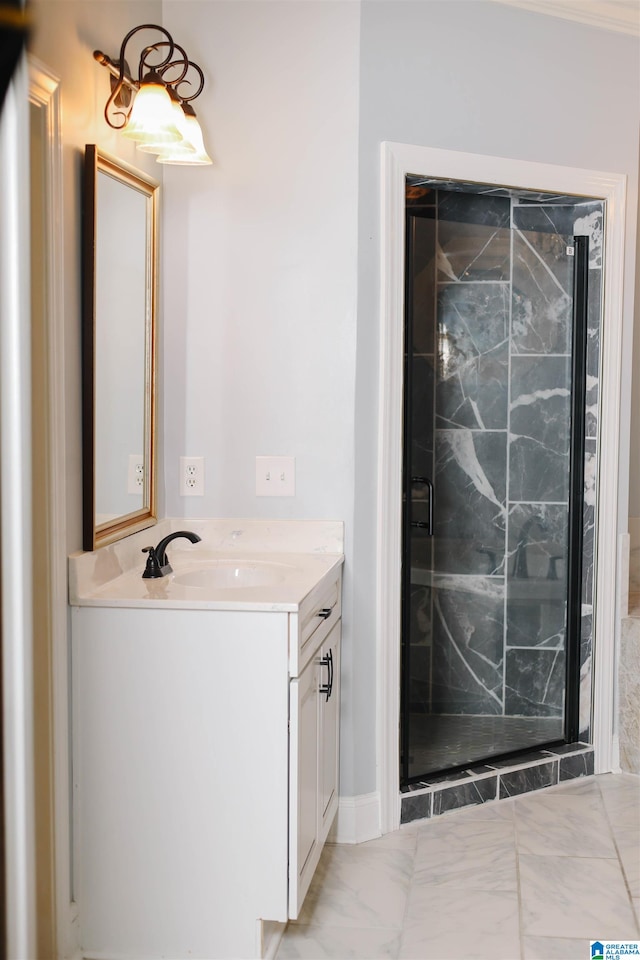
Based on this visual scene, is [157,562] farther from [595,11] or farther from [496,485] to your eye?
[595,11]

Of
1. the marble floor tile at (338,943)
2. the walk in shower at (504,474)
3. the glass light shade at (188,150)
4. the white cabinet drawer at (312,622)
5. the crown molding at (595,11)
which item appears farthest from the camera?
the walk in shower at (504,474)

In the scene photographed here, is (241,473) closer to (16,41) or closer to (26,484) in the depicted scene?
(26,484)

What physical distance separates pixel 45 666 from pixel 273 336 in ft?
4.06

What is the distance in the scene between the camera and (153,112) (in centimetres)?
231

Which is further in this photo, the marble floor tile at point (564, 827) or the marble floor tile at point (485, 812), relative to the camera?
the marble floor tile at point (485, 812)

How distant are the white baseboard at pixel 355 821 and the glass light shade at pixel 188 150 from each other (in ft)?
6.36

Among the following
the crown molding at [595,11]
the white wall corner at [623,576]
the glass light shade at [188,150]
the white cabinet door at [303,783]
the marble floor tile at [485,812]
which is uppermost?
the crown molding at [595,11]

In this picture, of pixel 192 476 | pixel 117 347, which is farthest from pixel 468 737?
pixel 117 347

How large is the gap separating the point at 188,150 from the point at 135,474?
0.89 m

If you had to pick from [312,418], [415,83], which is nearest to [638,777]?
[312,418]

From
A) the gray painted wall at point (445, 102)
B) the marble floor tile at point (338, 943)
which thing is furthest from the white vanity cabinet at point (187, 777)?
the gray painted wall at point (445, 102)

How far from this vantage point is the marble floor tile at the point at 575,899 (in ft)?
7.66

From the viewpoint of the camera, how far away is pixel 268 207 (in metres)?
2.81

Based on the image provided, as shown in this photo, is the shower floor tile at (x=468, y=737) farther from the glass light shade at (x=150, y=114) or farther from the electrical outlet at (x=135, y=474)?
the glass light shade at (x=150, y=114)
